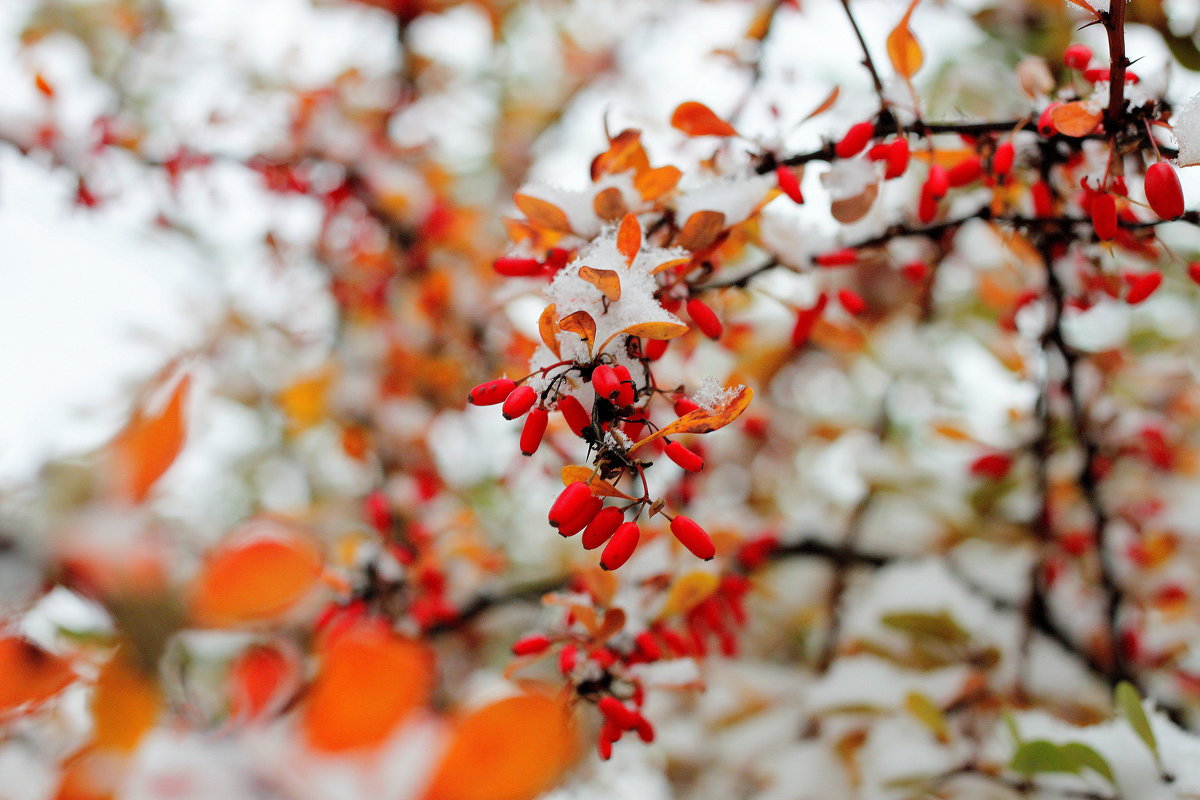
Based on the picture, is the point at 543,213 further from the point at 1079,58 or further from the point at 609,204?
the point at 1079,58

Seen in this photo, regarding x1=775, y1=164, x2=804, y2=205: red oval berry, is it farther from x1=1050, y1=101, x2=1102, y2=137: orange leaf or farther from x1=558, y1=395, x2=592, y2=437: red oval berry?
x1=558, y1=395, x2=592, y2=437: red oval berry

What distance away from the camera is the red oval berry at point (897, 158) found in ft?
2.57

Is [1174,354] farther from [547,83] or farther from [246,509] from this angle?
[246,509]

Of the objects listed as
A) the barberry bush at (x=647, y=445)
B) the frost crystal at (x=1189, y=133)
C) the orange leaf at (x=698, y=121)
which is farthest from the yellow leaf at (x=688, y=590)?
the frost crystal at (x=1189, y=133)

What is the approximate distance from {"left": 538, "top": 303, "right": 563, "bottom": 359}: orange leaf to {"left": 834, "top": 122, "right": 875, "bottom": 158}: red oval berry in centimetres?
37

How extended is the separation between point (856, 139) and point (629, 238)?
293 mm

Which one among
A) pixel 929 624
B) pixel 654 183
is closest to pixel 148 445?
pixel 654 183

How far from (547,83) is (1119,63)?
3262 mm

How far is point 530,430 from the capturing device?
0.62 m

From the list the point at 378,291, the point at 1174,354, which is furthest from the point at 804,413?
the point at 378,291

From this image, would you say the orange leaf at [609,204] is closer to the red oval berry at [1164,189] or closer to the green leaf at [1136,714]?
the red oval berry at [1164,189]

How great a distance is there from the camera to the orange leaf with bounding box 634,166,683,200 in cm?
80

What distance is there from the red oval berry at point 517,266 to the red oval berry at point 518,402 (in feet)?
0.67

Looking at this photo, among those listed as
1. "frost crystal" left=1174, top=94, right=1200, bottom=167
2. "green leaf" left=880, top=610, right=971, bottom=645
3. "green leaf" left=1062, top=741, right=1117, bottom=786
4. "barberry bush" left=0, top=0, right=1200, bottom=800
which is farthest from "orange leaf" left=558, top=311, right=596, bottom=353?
"green leaf" left=880, top=610, right=971, bottom=645
